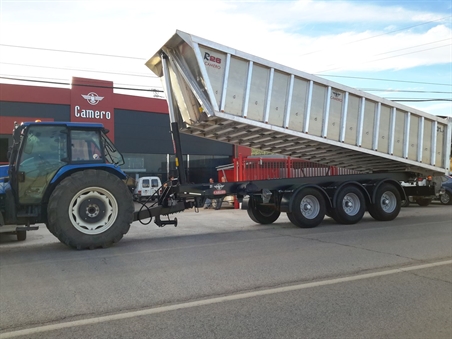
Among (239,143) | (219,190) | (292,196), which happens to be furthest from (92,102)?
(292,196)

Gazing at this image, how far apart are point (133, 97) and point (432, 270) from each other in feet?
84.7

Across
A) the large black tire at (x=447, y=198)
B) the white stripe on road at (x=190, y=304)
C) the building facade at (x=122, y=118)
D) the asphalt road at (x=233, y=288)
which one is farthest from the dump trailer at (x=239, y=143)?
the building facade at (x=122, y=118)

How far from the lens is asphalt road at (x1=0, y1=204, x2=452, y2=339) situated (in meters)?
4.21

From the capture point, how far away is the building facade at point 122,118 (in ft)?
83.7

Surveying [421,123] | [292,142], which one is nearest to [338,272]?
[292,142]

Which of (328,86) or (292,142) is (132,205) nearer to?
(292,142)

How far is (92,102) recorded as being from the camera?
2723 centimetres

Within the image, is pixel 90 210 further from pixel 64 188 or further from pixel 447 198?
pixel 447 198

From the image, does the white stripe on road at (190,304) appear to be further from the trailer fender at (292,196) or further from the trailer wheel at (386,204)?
the trailer wheel at (386,204)

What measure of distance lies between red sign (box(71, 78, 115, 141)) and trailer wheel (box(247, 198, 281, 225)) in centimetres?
1684

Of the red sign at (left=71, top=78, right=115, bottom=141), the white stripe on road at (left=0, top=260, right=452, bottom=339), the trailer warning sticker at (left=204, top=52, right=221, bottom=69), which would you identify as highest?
the red sign at (left=71, top=78, right=115, bottom=141)

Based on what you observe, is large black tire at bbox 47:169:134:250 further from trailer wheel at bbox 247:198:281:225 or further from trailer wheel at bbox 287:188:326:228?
trailer wheel at bbox 247:198:281:225

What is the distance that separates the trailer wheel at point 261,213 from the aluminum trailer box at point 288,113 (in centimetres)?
176

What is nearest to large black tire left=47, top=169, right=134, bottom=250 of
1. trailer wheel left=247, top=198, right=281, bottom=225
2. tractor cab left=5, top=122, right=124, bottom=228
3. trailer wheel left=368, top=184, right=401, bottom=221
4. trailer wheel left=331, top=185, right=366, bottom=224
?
tractor cab left=5, top=122, right=124, bottom=228
